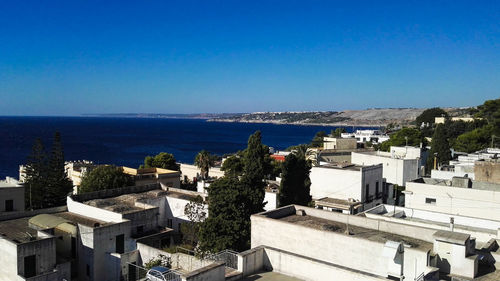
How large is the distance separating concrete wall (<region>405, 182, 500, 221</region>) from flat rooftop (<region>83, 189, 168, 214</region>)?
57.1 feet

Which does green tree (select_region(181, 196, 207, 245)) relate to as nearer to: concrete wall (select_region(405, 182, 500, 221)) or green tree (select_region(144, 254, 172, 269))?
green tree (select_region(144, 254, 172, 269))

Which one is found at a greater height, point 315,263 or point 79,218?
point 315,263

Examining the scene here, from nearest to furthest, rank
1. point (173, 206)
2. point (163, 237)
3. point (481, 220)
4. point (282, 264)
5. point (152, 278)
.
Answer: point (152, 278)
point (282, 264)
point (481, 220)
point (163, 237)
point (173, 206)

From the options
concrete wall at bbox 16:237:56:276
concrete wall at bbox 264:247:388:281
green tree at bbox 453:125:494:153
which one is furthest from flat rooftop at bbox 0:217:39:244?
green tree at bbox 453:125:494:153

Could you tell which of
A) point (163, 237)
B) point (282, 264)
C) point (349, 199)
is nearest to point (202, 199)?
point (163, 237)

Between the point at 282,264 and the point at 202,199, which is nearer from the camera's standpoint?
the point at 282,264

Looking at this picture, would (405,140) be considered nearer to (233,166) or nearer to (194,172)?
(233,166)

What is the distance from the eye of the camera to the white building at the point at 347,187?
90.4 ft

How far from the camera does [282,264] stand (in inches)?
518

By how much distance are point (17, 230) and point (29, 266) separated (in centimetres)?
530

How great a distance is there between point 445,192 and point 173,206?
17.3m

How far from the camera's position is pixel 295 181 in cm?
2769

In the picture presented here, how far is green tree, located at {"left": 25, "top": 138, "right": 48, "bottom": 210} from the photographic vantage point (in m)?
36.2

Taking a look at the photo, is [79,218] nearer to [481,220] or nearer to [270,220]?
[270,220]
